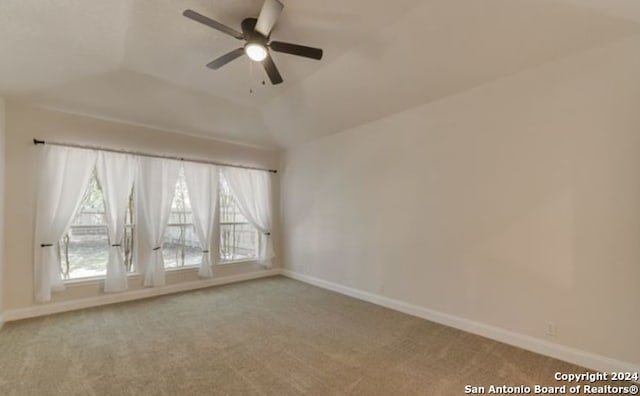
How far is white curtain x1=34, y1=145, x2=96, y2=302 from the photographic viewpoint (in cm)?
380

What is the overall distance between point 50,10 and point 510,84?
434 cm

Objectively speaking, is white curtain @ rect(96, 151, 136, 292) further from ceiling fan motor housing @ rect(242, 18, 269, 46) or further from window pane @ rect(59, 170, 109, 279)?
ceiling fan motor housing @ rect(242, 18, 269, 46)

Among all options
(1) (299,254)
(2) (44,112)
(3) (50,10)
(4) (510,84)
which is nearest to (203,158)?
(2) (44,112)

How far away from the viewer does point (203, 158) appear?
5.29 m

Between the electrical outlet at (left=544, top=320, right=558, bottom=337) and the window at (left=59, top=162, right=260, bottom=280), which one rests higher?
the window at (left=59, top=162, right=260, bottom=280)

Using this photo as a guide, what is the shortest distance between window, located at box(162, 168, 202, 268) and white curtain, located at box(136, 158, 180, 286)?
8.2 inches

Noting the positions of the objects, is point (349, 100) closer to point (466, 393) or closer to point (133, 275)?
point (466, 393)

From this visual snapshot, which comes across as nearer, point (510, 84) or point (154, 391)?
point (154, 391)

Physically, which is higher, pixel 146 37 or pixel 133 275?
pixel 146 37

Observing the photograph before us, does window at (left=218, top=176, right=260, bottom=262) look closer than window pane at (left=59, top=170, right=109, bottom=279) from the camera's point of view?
No

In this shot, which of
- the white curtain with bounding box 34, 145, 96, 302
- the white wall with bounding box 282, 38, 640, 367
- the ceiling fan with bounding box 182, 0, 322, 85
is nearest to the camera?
the ceiling fan with bounding box 182, 0, 322, 85

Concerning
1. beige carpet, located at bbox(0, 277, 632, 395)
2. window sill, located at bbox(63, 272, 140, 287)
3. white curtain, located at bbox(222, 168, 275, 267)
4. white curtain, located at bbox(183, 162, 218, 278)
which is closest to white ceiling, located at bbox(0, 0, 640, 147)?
white curtain, located at bbox(183, 162, 218, 278)

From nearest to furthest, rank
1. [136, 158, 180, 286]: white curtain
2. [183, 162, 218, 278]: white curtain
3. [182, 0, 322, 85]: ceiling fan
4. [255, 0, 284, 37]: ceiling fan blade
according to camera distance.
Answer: [255, 0, 284, 37]: ceiling fan blade
[182, 0, 322, 85]: ceiling fan
[136, 158, 180, 286]: white curtain
[183, 162, 218, 278]: white curtain

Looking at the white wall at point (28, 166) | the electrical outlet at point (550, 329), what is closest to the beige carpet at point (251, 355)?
the electrical outlet at point (550, 329)
